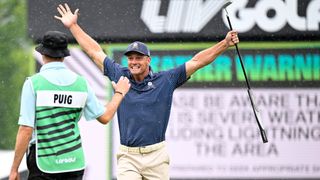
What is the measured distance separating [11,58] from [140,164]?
18870 millimetres

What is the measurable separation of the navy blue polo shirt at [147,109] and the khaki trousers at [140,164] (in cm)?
7

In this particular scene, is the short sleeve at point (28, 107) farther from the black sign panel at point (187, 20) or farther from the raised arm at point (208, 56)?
the black sign panel at point (187, 20)

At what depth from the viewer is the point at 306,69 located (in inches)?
437

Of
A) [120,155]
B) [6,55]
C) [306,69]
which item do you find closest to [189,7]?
[306,69]

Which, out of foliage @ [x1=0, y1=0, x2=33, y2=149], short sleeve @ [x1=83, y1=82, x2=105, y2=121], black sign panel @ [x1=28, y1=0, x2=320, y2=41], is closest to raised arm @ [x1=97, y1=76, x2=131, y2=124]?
short sleeve @ [x1=83, y1=82, x2=105, y2=121]

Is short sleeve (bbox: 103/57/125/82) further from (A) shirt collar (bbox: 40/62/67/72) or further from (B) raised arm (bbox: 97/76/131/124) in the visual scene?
(A) shirt collar (bbox: 40/62/67/72)

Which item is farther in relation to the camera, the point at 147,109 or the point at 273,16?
the point at 273,16

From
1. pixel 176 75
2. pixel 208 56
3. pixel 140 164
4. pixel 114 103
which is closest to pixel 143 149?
pixel 140 164

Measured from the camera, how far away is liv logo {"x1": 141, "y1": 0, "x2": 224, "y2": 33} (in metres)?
11.0

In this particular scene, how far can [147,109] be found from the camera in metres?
8.22

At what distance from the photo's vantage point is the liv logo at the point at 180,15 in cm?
1102

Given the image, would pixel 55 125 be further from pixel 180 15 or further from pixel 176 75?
pixel 180 15

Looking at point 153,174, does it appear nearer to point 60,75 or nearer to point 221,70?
point 60,75

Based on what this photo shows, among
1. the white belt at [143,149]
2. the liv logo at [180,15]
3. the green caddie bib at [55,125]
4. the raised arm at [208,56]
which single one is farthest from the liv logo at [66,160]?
the liv logo at [180,15]
